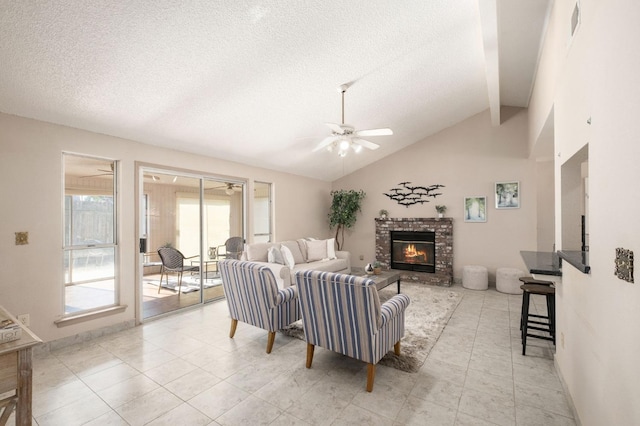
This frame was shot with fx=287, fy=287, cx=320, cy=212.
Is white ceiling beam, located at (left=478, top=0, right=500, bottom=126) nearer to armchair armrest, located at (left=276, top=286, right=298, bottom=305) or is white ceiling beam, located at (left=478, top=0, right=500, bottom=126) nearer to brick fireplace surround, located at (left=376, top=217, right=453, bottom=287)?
brick fireplace surround, located at (left=376, top=217, right=453, bottom=287)

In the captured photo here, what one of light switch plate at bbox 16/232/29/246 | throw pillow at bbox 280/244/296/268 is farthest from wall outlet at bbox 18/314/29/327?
throw pillow at bbox 280/244/296/268

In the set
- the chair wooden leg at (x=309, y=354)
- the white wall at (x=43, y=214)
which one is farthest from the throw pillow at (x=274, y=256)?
the chair wooden leg at (x=309, y=354)

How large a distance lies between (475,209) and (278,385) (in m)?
5.27

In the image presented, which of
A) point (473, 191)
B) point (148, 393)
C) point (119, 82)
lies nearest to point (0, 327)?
point (148, 393)

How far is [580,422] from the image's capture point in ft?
6.23

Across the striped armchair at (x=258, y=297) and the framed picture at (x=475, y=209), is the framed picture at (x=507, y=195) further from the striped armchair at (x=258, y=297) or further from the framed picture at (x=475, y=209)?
the striped armchair at (x=258, y=297)

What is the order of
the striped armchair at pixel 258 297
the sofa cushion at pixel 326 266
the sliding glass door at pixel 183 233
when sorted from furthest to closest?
1. the sofa cushion at pixel 326 266
2. the sliding glass door at pixel 183 233
3. the striped armchair at pixel 258 297

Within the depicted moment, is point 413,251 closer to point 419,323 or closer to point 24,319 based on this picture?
point 419,323

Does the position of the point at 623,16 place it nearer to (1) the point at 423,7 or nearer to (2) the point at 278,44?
(1) the point at 423,7

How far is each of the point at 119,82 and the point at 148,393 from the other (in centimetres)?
283

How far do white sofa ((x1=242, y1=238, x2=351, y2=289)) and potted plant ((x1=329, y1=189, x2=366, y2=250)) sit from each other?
1.31 m

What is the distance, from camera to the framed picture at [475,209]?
5.89 metres

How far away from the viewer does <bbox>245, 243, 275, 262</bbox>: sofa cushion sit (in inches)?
188

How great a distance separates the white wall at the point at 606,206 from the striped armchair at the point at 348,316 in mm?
1274
